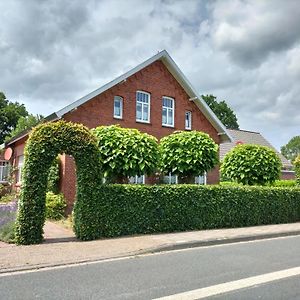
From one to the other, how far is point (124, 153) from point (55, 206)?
15.1 feet

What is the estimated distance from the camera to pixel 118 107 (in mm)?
20719

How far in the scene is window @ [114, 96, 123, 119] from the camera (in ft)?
67.4

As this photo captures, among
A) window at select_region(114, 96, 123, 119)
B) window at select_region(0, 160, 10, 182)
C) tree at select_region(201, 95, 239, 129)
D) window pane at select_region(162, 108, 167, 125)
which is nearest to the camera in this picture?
window at select_region(114, 96, 123, 119)

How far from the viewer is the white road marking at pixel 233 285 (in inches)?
250

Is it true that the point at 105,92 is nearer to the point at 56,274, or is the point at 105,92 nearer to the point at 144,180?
the point at 144,180

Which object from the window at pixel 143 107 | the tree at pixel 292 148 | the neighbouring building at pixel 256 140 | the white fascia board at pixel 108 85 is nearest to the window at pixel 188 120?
the window at pixel 143 107

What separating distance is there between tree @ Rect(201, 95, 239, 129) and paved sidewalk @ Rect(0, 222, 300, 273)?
50200mm

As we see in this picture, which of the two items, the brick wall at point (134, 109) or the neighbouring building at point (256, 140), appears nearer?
the brick wall at point (134, 109)

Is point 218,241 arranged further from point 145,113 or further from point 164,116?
point 164,116

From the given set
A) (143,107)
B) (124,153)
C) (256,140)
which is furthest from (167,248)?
(256,140)

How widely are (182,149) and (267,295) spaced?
10.7 meters

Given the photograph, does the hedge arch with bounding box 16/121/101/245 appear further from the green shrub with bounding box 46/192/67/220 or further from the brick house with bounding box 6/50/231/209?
the brick house with bounding box 6/50/231/209

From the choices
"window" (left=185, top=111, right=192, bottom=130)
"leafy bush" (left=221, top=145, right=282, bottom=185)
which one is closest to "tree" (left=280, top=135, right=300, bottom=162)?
"window" (left=185, top=111, right=192, bottom=130)

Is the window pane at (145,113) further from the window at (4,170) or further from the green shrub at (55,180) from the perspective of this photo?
the window at (4,170)
